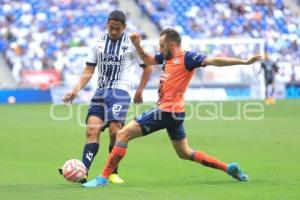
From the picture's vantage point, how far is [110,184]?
1000 cm

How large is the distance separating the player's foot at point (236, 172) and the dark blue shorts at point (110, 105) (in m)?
1.57

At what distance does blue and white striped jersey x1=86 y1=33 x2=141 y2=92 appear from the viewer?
10367 mm

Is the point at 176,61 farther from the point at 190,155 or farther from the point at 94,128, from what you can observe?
the point at 94,128

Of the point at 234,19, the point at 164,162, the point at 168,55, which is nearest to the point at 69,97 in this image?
the point at 168,55

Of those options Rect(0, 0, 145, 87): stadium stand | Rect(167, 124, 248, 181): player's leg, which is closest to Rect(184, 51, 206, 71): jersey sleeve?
Rect(167, 124, 248, 181): player's leg

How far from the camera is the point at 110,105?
10242 mm

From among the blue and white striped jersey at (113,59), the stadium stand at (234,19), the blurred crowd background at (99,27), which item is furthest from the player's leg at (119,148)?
the stadium stand at (234,19)

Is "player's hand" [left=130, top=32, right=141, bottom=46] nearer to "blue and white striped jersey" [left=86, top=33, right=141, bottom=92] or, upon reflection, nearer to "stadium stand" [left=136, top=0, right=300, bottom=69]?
"blue and white striped jersey" [left=86, top=33, right=141, bottom=92]

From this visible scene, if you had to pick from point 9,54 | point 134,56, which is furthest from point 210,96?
point 134,56

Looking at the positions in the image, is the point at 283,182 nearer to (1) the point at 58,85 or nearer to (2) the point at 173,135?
(2) the point at 173,135

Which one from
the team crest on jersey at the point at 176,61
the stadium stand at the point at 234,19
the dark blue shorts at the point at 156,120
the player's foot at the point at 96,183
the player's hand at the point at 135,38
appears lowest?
the player's foot at the point at 96,183

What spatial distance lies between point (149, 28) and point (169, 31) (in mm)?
30935

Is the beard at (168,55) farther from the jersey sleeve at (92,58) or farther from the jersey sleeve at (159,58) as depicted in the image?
the jersey sleeve at (92,58)

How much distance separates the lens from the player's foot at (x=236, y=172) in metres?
10.1
